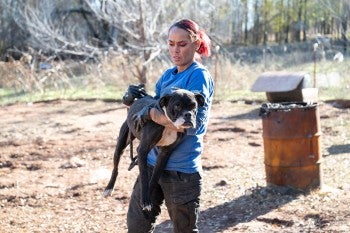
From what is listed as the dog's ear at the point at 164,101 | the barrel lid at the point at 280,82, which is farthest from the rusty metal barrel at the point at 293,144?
the barrel lid at the point at 280,82

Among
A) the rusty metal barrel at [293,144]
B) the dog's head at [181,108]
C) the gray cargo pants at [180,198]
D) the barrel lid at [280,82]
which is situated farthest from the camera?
the barrel lid at [280,82]

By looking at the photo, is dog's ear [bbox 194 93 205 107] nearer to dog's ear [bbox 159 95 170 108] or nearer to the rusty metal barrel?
dog's ear [bbox 159 95 170 108]

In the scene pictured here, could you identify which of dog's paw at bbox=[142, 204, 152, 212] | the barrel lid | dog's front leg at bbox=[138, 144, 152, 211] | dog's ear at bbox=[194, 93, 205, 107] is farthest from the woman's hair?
the barrel lid

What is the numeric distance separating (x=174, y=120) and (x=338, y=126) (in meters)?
6.50

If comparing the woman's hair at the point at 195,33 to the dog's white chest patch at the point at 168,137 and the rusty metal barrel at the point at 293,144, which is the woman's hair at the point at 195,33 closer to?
the dog's white chest patch at the point at 168,137

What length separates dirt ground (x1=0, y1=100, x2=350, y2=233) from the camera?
4.64 m

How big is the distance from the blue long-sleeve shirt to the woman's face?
0.13ft

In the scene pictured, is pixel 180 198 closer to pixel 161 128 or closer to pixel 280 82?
pixel 161 128

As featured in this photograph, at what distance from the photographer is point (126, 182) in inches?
232

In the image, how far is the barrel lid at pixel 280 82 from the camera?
8962mm

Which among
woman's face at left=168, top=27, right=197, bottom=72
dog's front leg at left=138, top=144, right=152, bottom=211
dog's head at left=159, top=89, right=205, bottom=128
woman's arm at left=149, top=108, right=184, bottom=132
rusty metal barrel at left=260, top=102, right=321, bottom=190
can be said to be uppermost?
woman's face at left=168, top=27, right=197, bottom=72

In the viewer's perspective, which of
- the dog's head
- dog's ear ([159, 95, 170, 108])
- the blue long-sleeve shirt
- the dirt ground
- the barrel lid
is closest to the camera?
the dog's head

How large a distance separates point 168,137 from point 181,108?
0.31 meters

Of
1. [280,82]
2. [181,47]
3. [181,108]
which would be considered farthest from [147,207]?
[280,82]
